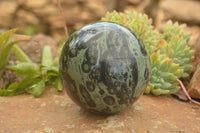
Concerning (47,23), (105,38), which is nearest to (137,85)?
(105,38)

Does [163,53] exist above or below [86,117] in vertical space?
above

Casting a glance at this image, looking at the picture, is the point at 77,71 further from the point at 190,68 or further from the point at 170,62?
the point at 190,68

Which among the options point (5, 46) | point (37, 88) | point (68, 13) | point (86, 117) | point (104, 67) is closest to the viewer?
point (104, 67)

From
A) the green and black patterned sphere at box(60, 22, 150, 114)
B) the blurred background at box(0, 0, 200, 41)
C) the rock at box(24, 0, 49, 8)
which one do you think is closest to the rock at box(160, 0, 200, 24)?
the blurred background at box(0, 0, 200, 41)

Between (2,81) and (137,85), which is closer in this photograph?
(137,85)

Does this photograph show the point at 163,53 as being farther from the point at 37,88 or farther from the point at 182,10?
the point at 182,10

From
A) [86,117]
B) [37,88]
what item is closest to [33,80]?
[37,88]

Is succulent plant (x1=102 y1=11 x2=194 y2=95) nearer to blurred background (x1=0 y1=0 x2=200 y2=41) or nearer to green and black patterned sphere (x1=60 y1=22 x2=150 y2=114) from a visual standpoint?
green and black patterned sphere (x1=60 y1=22 x2=150 y2=114)
